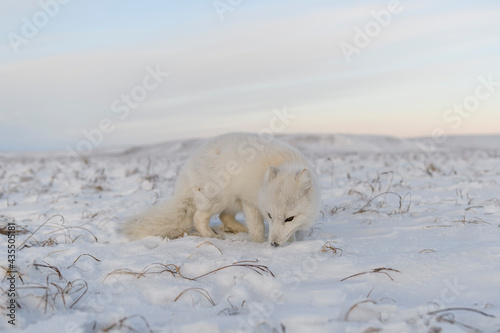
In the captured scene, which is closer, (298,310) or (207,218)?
(298,310)

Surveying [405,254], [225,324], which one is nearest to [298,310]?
[225,324]

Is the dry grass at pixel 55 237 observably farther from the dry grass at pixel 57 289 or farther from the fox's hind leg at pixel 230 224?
the fox's hind leg at pixel 230 224

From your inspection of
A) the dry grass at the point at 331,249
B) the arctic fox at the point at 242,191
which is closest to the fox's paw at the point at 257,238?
the arctic fox at the point at 242,191

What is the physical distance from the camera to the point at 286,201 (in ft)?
10.0

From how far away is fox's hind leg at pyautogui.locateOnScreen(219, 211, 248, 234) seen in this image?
161 inches

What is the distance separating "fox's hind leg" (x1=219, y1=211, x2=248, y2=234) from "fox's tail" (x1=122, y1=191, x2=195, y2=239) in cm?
46

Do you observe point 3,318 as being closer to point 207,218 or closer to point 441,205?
point 207,218

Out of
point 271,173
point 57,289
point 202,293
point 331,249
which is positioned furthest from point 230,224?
point 57,289

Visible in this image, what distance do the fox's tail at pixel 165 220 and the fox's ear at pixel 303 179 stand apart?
1.17 metres

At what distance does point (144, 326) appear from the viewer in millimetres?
1686

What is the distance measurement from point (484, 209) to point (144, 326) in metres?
3.77

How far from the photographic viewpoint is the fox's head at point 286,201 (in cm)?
305

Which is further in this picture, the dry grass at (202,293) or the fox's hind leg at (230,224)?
the fox's hind leg at (230,224)

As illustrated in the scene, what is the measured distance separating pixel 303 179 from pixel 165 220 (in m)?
1.36
